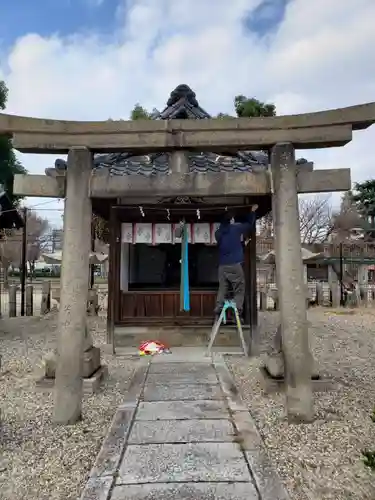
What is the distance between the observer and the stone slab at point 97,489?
2717mm

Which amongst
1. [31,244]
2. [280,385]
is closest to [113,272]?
[280,385]

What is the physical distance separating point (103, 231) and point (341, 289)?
10.5 metres

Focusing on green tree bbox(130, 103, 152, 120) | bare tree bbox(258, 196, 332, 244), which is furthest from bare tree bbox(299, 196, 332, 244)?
green tree bbox(130, 103, 152, 120)

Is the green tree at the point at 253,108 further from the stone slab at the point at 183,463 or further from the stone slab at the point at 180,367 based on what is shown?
the stone slab at the point at 183,463

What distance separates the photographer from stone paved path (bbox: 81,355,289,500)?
279cm

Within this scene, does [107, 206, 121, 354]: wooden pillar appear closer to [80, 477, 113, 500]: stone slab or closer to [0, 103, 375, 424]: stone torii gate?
[0, 103, 375, 424]: stone torii gate

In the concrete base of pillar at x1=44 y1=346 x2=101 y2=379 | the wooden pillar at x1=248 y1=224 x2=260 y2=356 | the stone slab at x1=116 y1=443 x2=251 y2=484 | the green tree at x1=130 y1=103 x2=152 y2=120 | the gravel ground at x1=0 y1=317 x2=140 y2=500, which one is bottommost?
Result: the gravel ground at x1=0 y1=317 x2=140 y2=500

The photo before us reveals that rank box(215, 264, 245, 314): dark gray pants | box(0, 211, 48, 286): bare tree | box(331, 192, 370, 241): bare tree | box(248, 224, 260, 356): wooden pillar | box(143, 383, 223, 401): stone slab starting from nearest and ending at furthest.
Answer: box(143, 383, 223, 401): stone slab < box(215, 264, 245, 314): dark gray pants < box(248, 224, 260, 356): wooden pillar < box(331, 192, 370, 241): bare tree < box(0, 211, 48, 286): bare tree

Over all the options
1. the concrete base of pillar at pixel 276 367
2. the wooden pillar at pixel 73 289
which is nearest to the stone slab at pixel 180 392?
the concrete base of pillar at pixel 276 367

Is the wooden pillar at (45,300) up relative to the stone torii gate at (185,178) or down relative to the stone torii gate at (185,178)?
down

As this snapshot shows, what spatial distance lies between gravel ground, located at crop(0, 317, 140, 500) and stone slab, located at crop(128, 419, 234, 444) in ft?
1.21

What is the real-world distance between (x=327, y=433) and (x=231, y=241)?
399 centimetres

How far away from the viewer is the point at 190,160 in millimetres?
6707

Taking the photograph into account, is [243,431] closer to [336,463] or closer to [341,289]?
[336,463]
